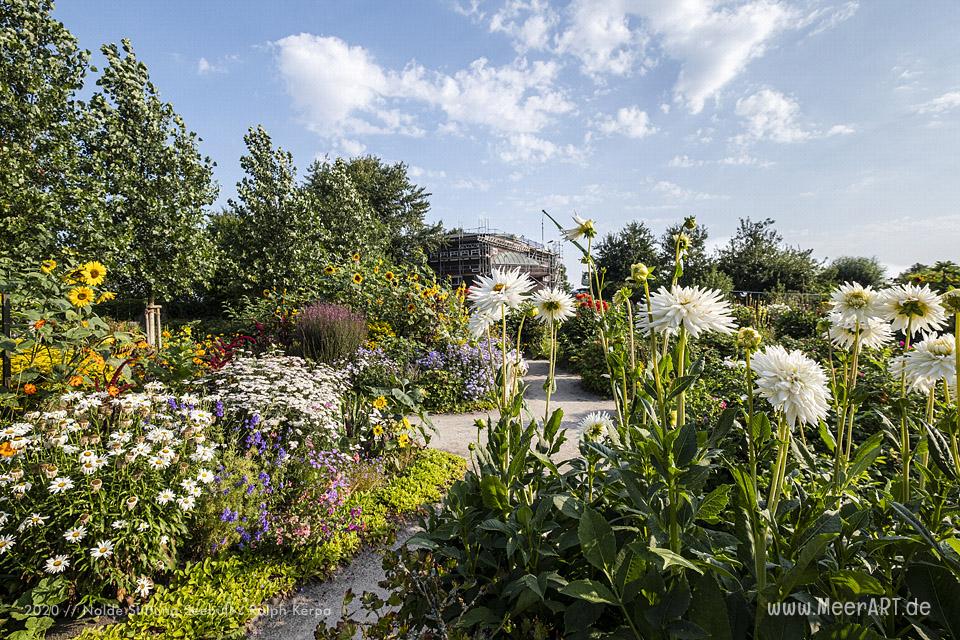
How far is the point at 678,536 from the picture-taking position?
89 cm

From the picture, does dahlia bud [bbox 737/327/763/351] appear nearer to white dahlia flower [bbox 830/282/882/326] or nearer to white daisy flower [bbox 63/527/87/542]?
white dahlia flower [bbox 830/282/882/326]

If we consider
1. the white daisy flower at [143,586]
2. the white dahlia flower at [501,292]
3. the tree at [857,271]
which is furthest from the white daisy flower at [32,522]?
the tree at [857,271]

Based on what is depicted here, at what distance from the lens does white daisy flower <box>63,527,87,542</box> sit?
1.67 metres

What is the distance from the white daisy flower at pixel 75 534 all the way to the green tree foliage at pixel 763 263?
2594cm

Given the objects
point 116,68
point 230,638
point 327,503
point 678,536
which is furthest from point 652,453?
point 116,68

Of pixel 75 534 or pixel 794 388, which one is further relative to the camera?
pixel 75 534

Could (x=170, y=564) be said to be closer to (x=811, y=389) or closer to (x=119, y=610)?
(x=119, y=610)

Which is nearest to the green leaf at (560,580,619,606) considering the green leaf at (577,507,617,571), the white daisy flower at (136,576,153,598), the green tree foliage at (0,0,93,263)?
the green leaf at (577,507,617,571)

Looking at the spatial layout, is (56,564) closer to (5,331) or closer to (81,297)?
(5,331)

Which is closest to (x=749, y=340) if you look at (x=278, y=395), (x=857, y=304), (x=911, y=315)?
(x=857, y=304)

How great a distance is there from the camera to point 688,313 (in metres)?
1.03

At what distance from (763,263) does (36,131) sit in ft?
89.8

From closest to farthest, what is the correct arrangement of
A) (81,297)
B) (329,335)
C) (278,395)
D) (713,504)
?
(713,504) → (81,297) → (278,395) → (329,335)

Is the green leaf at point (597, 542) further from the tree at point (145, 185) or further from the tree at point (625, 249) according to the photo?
the tree at point (625, 249)
